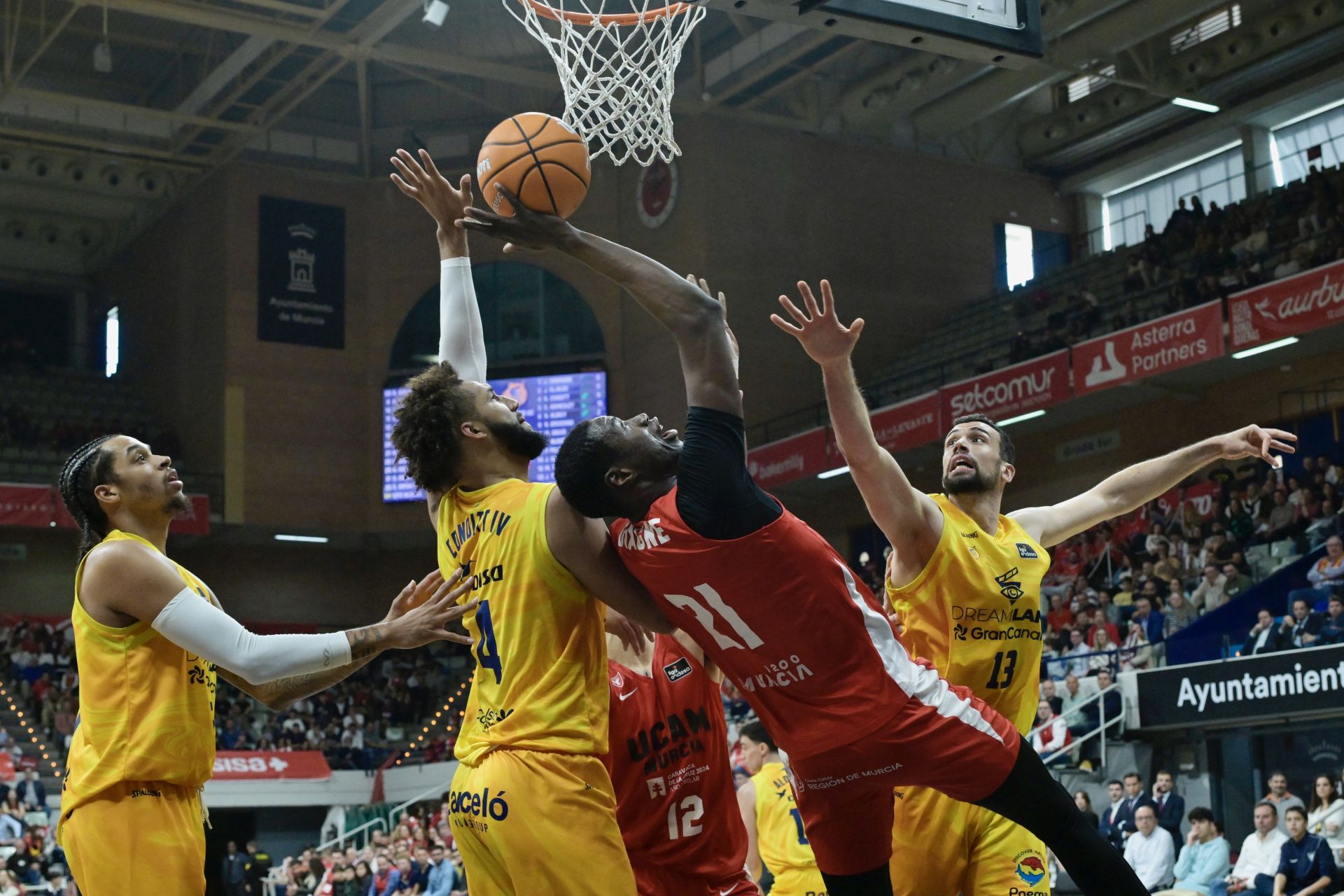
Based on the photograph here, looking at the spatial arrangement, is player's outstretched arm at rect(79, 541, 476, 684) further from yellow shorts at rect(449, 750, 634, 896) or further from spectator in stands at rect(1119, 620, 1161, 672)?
spectator in stands at rect(1119, 620, 1161, 672)

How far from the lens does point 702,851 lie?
488 centimetres

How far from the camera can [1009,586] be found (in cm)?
545

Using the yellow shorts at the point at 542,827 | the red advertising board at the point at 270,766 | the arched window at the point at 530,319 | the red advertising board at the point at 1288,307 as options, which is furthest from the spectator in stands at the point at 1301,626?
the red advertising board at the point at 270,766

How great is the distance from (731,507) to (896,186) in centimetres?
2615

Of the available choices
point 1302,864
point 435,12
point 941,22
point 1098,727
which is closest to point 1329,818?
point 1302,864

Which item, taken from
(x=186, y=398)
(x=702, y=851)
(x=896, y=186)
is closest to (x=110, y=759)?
(x=702, y=851)

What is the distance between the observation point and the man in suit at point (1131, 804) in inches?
541

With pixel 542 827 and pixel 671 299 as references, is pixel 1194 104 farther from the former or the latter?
pixel 542 827

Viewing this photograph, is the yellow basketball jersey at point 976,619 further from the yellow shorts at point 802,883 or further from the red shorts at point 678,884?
the yellow shorts at point 802,883

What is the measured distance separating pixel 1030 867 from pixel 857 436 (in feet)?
5.49

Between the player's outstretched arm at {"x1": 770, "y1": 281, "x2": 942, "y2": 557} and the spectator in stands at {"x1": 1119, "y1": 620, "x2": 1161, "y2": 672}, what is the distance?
11989 mm

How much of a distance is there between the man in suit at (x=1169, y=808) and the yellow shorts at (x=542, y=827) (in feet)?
35.4

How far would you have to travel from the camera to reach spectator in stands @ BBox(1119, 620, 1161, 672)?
1669 centimetres

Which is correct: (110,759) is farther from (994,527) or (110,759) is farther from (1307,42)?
(1307,42)
